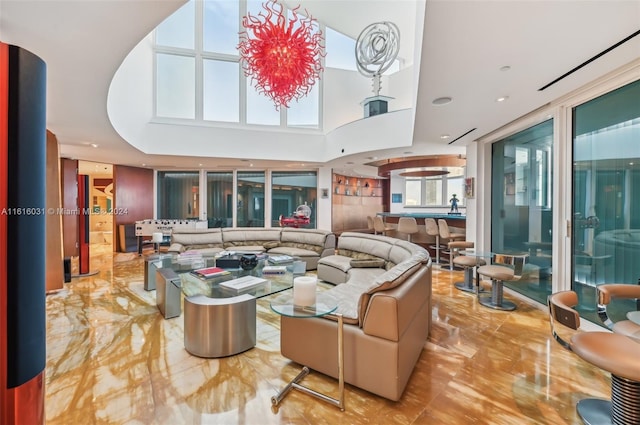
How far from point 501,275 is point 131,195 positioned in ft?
29.7

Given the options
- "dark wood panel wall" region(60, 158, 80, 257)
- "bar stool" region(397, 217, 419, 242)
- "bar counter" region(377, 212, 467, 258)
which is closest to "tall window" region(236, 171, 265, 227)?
"bar counter" region(377, 212, 467, 258)

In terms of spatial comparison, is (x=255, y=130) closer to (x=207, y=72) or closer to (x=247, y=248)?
(x=207, y=72)

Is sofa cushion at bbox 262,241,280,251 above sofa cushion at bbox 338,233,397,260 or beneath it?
beneath

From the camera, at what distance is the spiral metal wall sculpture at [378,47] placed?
Result: 5.77 m

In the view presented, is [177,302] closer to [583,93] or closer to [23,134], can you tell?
[23,134]

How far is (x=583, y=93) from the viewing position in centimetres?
309

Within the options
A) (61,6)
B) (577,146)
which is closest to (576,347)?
(577,146)

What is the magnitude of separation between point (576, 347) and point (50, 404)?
3429 mm

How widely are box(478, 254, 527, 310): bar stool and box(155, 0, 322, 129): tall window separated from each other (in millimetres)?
5797

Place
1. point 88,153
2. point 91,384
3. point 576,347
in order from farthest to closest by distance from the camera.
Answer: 1. point 88,153
2. point 91,384
3. point 576,347

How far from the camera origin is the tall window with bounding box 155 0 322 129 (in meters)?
7.05

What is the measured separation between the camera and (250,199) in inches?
347

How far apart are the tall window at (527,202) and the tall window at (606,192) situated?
0.46 meters

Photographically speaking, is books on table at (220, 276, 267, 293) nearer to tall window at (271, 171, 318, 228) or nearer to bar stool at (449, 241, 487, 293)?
bar stool at (449, 241, 487, 293)
